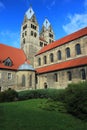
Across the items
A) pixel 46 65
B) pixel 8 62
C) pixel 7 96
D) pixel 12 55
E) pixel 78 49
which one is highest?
pixel 12 55

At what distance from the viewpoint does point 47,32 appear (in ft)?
188

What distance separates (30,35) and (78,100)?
33944 mm

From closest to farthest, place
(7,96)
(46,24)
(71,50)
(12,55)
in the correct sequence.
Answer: (7,96), (71,50), (12,55), (46,24)

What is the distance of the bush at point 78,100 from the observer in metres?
11.9

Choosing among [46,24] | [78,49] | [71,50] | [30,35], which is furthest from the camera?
[46,24]

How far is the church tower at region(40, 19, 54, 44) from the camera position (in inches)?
2233

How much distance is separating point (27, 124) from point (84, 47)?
22.0 meters

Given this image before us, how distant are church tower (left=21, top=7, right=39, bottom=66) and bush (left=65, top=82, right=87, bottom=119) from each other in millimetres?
27634

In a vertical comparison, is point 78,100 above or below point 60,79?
below

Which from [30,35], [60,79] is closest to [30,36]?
[30,35]

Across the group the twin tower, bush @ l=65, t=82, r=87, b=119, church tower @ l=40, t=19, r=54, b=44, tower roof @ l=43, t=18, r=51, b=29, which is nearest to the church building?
the twin tower

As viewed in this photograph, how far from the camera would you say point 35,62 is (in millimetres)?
39844

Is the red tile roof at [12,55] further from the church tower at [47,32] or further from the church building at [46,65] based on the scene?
the church tower at [47,32]

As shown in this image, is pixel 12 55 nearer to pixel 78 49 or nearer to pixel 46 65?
pixel 46 65
